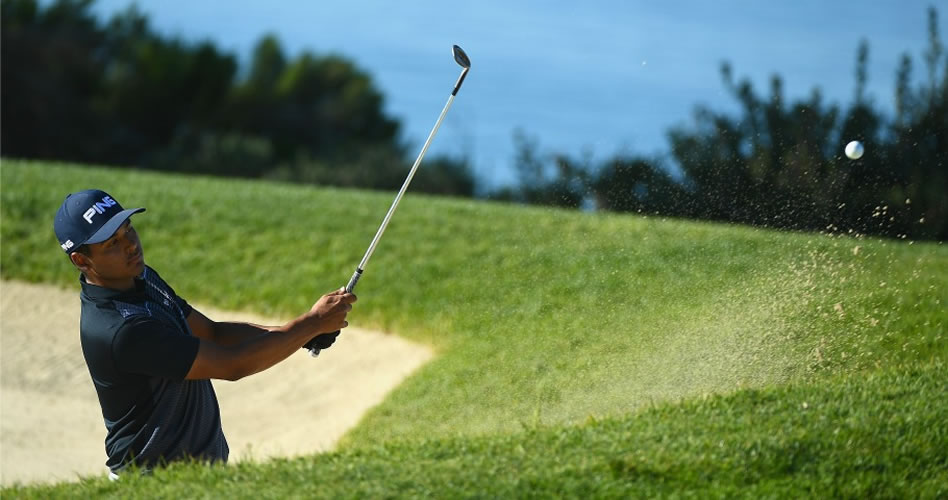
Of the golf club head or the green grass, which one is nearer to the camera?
the green grass

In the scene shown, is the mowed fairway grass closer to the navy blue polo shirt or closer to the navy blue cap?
the navy blue polo shirt

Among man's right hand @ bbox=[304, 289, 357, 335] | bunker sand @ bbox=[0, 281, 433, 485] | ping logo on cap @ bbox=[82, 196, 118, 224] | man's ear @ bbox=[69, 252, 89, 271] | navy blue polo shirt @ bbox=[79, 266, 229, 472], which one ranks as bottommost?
bunker sand @ bbox=[0, 281, 433, 485]

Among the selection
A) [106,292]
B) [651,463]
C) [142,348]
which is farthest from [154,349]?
[651,463]

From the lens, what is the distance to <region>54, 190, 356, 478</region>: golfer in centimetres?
421

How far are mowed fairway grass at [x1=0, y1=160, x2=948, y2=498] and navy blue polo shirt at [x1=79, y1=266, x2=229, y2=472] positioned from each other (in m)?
0.15

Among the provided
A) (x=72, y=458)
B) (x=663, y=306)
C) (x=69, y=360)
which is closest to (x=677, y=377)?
(x=663, y=306)

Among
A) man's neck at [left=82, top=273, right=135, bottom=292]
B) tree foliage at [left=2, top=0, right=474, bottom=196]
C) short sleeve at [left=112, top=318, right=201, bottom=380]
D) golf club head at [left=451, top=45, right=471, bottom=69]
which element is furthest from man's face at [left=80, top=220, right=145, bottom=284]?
tree foliage at [left=2, top=0, right=474, bottom=196]

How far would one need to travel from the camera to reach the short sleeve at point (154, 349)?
13.7 feet

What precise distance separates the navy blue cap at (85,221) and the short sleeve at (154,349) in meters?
0.40

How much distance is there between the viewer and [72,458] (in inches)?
342

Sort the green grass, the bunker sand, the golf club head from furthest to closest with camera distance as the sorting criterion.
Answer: the bunker sand, the golf club head, the green grass

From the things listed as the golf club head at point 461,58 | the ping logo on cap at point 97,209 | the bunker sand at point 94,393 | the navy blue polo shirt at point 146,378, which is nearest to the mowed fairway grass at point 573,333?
the navy blue polo shirt at point 146,378

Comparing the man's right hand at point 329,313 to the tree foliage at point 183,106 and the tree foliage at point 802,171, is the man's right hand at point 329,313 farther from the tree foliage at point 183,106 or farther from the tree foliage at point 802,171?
the tree foliage at point 183,106

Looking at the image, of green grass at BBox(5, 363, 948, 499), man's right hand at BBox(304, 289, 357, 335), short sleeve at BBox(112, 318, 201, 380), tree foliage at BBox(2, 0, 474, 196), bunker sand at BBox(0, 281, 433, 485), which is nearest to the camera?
short sleeve at BBox(112, 318, 201, 380)
